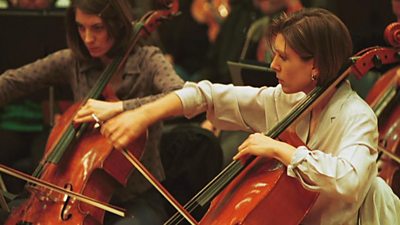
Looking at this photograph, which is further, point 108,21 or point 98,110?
point 108,21

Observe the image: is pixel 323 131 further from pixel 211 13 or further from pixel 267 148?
pixel 211 13

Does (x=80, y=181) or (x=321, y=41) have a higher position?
(x=321, y=41)

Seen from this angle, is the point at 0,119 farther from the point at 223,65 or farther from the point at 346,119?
the point at 346,119

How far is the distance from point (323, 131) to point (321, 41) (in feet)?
0.74

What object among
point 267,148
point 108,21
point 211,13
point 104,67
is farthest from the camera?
point 211,13

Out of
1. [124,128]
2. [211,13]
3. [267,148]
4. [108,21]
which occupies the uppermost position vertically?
[108,21]

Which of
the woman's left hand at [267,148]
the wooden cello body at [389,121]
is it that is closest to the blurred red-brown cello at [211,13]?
the wooden cello body at [389,121]

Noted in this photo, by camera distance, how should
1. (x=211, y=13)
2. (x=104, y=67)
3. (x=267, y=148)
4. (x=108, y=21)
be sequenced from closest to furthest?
(x=267, y=148)
(x=108, y=21)
(x=104, y=67)
(x=211, y=13)

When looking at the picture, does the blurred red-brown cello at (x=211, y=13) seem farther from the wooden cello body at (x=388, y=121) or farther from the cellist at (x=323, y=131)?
the cellist at (x=323, y=131)

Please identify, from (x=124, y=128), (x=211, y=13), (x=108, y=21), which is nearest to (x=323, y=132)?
(x=124, y=128)

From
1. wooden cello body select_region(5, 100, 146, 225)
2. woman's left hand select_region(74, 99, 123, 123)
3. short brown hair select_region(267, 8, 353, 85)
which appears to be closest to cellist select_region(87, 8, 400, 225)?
short brown hair select_region(267, 8, 353, 85)

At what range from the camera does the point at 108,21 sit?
7.48ft

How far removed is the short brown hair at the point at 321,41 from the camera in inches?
66.9

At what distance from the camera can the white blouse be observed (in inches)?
62.1
